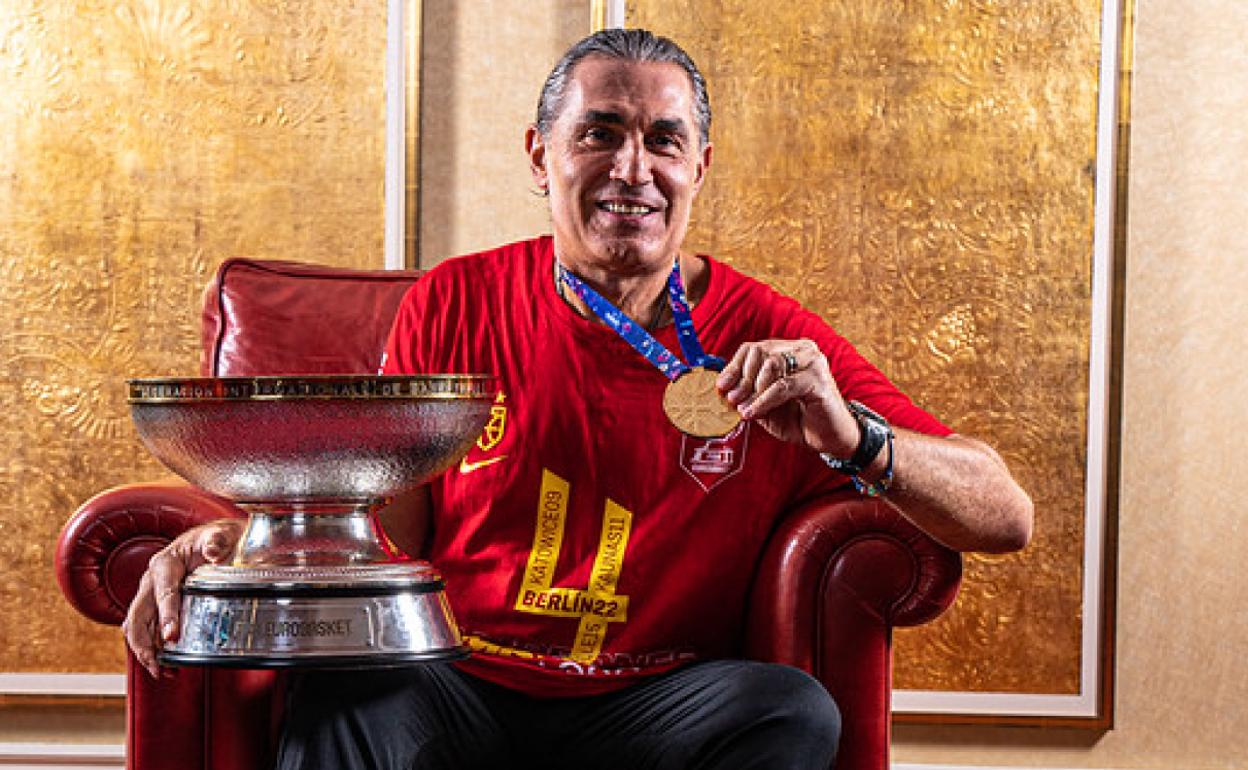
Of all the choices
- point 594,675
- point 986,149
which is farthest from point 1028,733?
point 594,675

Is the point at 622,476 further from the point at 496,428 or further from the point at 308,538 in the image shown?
the point at 308,538

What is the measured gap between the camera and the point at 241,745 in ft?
5.22

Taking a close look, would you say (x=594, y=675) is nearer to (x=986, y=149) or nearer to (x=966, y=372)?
(x=966, y=372)

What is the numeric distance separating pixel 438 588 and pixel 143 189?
5.93ft

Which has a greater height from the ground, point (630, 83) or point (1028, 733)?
point (630, 83)

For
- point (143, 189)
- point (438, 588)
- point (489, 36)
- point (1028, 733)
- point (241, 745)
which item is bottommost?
point (1028, 733)

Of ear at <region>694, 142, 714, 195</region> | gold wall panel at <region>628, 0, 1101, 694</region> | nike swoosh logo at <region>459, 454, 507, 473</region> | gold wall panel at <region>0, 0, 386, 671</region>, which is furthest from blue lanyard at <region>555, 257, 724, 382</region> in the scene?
gold wall panel at <region>0, 0, 386, 671</region>

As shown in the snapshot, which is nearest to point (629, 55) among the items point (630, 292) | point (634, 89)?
point (634, 89)

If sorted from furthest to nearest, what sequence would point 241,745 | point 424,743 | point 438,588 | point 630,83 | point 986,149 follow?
1. point 986,149
2. point 630,83
3. point 241,745
4. point 424,743
5. point 438,588

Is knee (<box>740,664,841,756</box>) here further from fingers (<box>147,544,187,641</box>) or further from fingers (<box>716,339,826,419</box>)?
fingers (<box>147,544,187,641</box>)

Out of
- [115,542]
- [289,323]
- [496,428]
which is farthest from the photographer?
[289,323]

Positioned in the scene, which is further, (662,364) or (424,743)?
(662,364)

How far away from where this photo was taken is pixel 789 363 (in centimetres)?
141

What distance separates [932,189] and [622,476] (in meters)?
1.25
